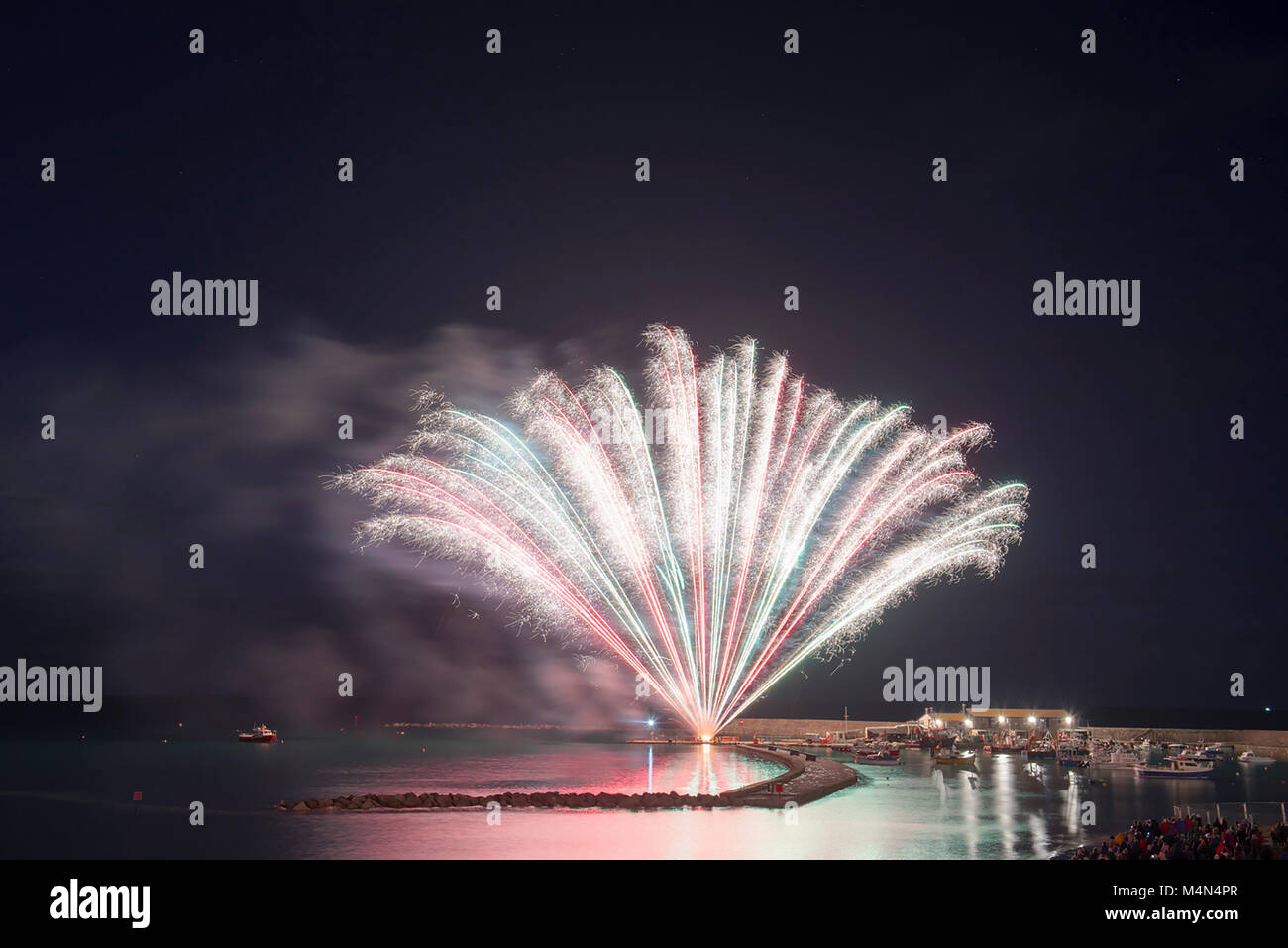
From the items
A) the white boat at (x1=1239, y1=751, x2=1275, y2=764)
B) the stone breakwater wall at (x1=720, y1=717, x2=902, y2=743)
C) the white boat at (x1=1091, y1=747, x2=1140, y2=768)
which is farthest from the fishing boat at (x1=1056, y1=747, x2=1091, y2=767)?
the stone breakwater wall at (x1=720, y1=717, x2=902, y2=743)

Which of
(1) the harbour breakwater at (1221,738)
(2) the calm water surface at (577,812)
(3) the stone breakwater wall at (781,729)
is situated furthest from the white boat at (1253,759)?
(3) the stone breakwater wall at (781,729)

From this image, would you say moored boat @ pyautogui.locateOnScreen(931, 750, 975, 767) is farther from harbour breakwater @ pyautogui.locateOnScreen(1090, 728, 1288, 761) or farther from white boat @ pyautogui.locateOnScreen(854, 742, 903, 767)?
harbour breakwater @ pyautogui.locateOnScreen(1090, 728, 1288, 761)

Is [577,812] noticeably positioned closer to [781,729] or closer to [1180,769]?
[1180,769]

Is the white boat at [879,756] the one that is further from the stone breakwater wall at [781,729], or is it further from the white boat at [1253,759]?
the white boat at [1253,759]
